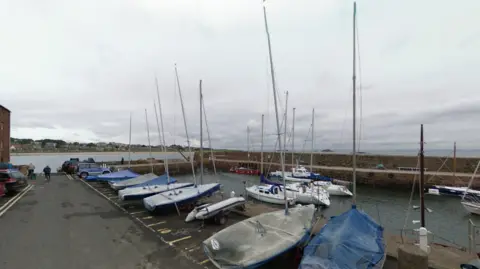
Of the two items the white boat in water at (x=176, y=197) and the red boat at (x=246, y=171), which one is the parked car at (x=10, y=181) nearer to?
the white boat in water at (x=176, y=197)

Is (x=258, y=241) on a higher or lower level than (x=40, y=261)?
higher

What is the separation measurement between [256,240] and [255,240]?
29 mm

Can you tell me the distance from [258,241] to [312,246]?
147 centimetres

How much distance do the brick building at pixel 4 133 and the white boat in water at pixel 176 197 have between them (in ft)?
118

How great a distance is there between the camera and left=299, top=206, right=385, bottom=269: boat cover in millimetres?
5734

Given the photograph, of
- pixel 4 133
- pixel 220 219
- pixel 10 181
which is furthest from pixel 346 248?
pixel 4 133

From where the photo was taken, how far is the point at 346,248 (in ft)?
20.1

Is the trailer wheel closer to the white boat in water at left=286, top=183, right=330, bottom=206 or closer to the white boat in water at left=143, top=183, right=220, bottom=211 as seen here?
the white boat in water at left=143, top=183, right=220, bottom=211

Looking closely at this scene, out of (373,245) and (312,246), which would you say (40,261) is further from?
(373,245)

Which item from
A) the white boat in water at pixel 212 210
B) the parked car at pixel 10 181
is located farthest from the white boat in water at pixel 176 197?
the parked car at pixel 10 181

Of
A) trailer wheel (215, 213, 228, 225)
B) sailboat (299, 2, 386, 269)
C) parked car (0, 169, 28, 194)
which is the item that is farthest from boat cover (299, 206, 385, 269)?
parked car (0, 169, 28, 194)

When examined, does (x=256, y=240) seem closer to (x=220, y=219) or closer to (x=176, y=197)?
(x=220, y=219)

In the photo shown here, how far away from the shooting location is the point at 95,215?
43.3 feet

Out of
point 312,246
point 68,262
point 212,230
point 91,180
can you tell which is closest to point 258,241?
point 312,246
